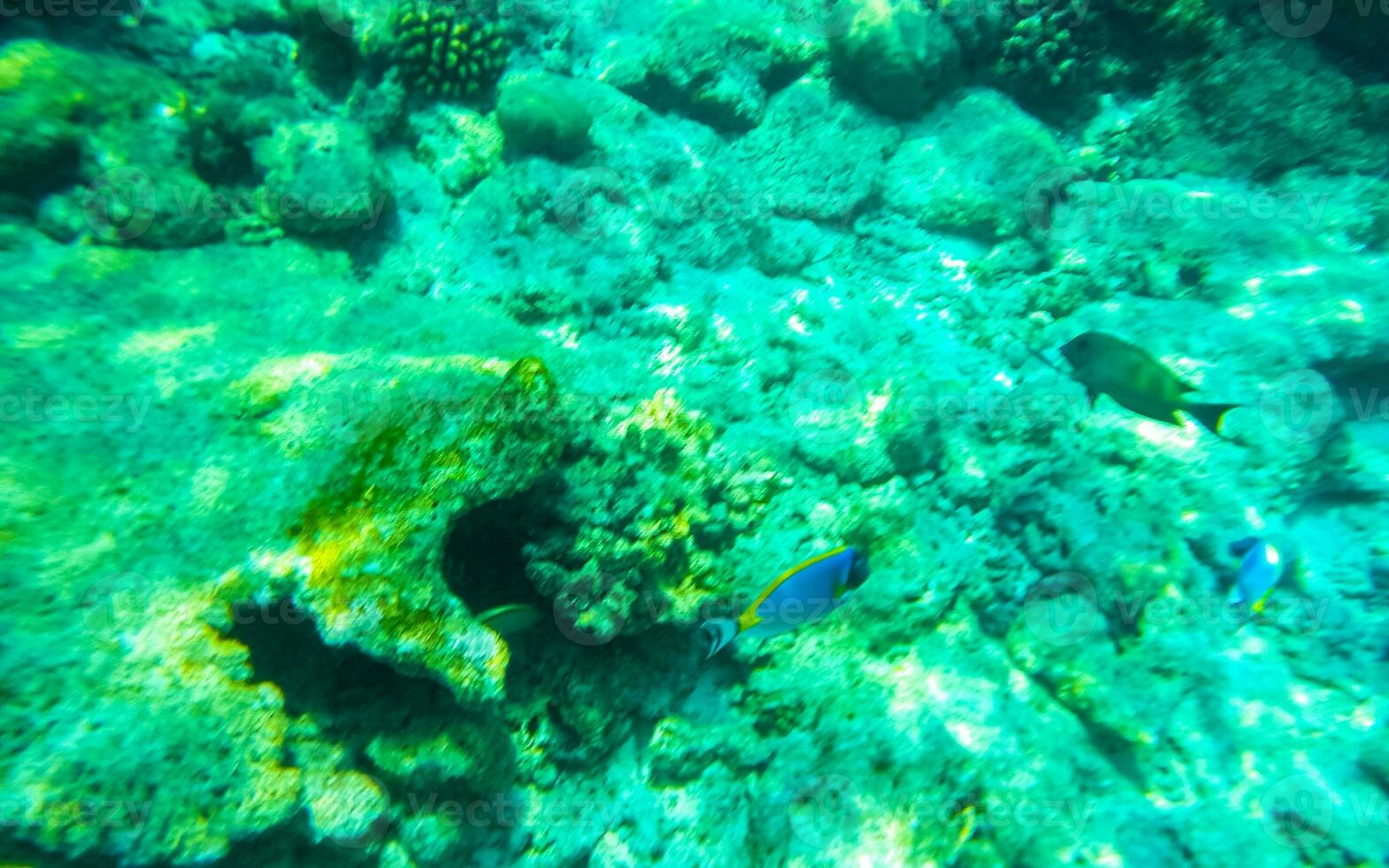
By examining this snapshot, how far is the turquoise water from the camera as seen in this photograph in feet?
8.75

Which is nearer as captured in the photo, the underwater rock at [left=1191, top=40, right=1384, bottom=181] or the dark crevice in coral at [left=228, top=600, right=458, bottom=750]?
the dark crevice in coral at [left=228, top=600, right=458, bottom=750]

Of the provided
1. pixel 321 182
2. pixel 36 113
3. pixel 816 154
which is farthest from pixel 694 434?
pixel 36 113

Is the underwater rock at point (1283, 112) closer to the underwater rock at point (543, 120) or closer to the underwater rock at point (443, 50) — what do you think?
the underwater rock at point (543, 120)

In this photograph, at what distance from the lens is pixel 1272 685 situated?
157 inches

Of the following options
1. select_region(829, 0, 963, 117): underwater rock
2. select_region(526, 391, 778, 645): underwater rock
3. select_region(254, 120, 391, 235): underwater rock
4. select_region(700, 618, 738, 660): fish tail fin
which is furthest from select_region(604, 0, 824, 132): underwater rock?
select_region(700, 618, 738, 660): fish tail fin

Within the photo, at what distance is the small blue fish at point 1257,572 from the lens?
9.88 feet

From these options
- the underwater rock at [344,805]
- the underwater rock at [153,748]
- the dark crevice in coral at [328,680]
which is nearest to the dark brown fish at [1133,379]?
the dark crevice in coral at [328,680]

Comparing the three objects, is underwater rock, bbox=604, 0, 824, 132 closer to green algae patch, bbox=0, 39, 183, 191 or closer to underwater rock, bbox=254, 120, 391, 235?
underwater rock, bbox=254, 120, 391, 235

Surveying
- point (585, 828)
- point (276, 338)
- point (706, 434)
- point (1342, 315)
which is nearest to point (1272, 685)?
point (1342, 315)

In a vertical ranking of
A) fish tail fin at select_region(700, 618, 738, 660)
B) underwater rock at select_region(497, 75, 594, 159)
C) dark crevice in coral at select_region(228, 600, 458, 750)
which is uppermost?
underwater rock at select_region(497, 75, 594, 159)

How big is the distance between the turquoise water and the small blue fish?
0.03m

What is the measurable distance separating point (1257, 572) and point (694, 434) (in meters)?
2.94

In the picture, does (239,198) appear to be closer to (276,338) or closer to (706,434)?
(276,338)

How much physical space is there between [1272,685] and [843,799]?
10.1 ft
